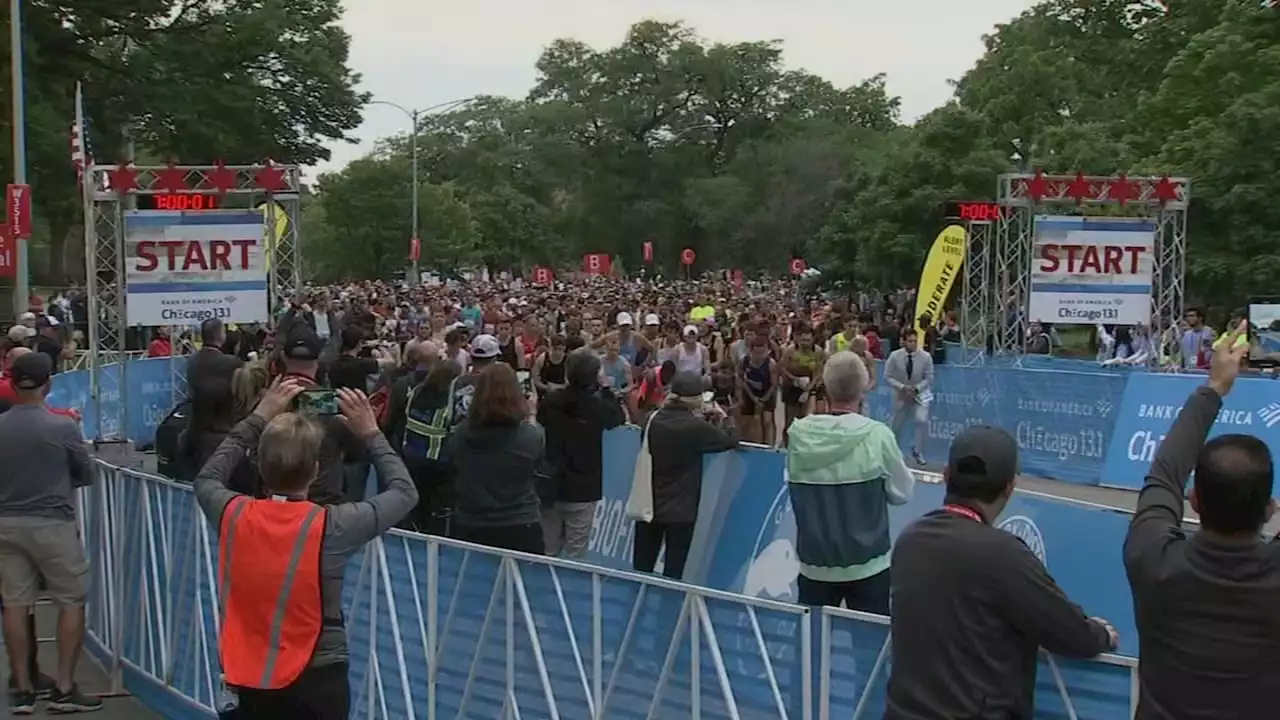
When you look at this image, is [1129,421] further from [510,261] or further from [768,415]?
[510,261]

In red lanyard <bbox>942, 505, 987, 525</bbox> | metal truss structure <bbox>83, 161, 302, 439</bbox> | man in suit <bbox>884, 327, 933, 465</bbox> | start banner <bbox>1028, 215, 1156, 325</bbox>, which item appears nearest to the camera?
red lanyard <bbox>942, 505, 987, 525</bbox>

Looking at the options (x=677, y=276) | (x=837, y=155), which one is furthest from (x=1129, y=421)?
(x=677, y=276)

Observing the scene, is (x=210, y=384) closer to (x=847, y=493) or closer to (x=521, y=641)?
(x=521, y=641)

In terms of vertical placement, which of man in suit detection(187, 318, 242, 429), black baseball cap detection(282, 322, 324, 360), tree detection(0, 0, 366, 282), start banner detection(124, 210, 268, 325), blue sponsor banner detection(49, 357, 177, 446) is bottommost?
blue sponsor banner detection(49, 357, 177, 446)

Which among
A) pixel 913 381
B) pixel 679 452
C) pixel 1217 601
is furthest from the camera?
pixel 913 381

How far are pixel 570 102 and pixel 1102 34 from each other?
128 feet

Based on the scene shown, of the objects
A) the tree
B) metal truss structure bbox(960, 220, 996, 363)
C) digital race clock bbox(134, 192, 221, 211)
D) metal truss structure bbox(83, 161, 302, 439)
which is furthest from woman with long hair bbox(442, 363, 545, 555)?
the tree

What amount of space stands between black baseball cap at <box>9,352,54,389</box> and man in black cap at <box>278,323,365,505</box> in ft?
5.19

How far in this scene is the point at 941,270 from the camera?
26312 mm

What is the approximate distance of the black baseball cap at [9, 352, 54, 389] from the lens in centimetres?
770

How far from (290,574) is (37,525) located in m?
3.61

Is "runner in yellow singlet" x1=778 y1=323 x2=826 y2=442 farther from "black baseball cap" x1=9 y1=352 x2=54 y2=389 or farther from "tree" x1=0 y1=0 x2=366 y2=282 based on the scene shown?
"tree" x1=0 y1=0 x2=366 y2=282

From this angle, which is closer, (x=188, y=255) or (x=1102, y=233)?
(x=188, y=255)

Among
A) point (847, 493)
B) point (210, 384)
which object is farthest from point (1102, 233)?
point (847, 493)
